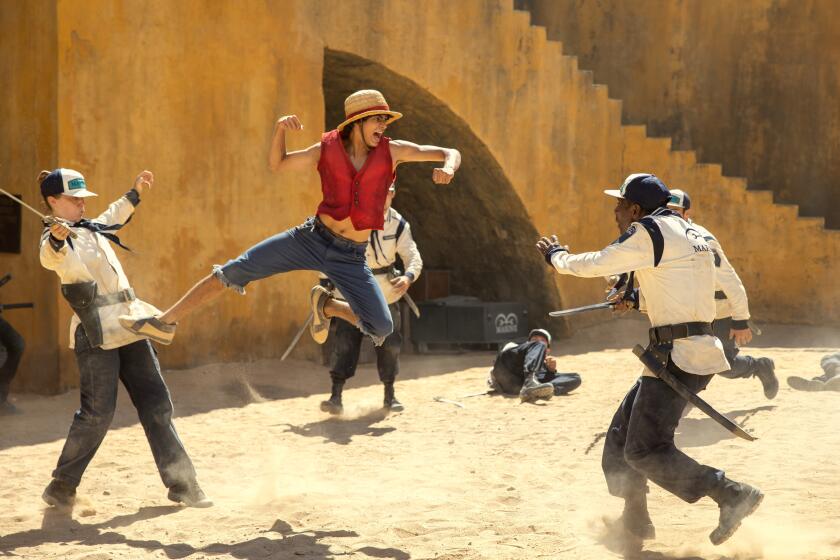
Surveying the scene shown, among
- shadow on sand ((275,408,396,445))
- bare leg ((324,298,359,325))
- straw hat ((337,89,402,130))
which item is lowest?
shadow on sand ((275,408,396,445))

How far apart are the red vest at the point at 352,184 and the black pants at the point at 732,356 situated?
3.57 meters

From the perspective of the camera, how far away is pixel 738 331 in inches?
302

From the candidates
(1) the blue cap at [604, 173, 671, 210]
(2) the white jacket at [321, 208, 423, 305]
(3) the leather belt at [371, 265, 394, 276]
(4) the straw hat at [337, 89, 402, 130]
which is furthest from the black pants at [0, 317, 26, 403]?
(1) the blue cap at [604, 173, 671, 210]

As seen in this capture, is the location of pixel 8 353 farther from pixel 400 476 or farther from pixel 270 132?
pixel 400 476

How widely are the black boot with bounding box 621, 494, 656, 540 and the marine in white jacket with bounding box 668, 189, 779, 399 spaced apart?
6.66 feet

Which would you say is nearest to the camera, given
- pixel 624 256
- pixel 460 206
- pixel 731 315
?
pixel 624 256

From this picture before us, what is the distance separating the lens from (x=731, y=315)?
7934mm

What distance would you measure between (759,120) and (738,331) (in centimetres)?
1139

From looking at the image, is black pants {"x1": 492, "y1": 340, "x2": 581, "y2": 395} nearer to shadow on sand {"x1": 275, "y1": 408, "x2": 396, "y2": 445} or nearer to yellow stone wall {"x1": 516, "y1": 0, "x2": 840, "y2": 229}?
shadow on sand {"x1": 275, "y1": 408, "x2": 396, "y2": 445}

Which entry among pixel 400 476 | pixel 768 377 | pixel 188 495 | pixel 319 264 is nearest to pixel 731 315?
pixel 768 377

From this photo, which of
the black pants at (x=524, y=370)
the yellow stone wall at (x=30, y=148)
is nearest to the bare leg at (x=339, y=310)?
the black pants at (x=524, y=370)

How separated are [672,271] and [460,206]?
31.4ft

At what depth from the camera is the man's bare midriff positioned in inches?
244

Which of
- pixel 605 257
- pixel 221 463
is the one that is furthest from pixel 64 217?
pixel 605 257
